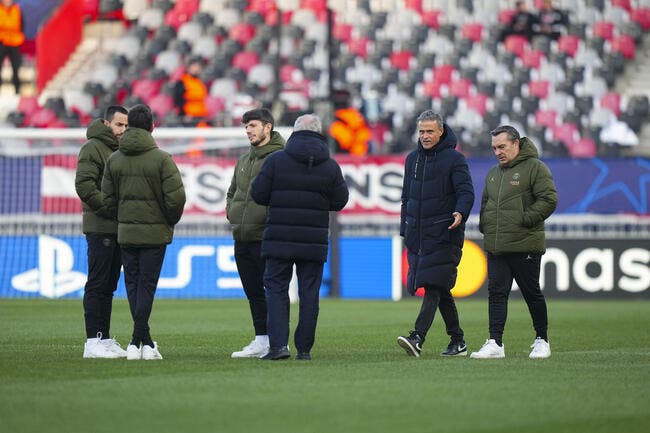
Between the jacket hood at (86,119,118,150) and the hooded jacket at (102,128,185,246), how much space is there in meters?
0.52

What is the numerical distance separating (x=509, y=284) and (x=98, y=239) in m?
3.22

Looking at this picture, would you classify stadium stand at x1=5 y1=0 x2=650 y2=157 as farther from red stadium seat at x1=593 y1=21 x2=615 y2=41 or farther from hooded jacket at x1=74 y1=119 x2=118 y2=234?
hooded jacket at x1=74 y1=119 x2=118 y2=234

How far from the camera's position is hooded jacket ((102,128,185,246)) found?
433 inches

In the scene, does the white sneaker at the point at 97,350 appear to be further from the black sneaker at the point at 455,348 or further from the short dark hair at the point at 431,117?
the short dark hair at the point at 431,117

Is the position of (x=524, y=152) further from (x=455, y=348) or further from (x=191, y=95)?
(x=191, y=95)

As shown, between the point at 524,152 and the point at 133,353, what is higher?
the point at 524,152

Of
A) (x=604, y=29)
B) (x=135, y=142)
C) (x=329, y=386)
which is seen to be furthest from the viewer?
(x=604, y=29)

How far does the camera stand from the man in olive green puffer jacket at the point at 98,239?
11.4 m

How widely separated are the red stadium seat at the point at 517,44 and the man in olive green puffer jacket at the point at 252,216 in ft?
59.2

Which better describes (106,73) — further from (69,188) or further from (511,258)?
(511,258)

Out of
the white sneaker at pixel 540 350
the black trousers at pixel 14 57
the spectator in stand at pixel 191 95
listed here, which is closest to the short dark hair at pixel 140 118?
the white sneaker at pixel 540 350

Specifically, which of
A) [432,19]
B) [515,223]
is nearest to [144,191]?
[515,223]

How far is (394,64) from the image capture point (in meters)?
29.4

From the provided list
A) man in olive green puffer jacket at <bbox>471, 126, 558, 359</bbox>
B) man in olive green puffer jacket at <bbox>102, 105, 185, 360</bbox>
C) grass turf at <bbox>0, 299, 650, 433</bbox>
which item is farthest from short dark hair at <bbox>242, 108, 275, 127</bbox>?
grass turf at <bbox>0, 299, 650, 433</bbox>
